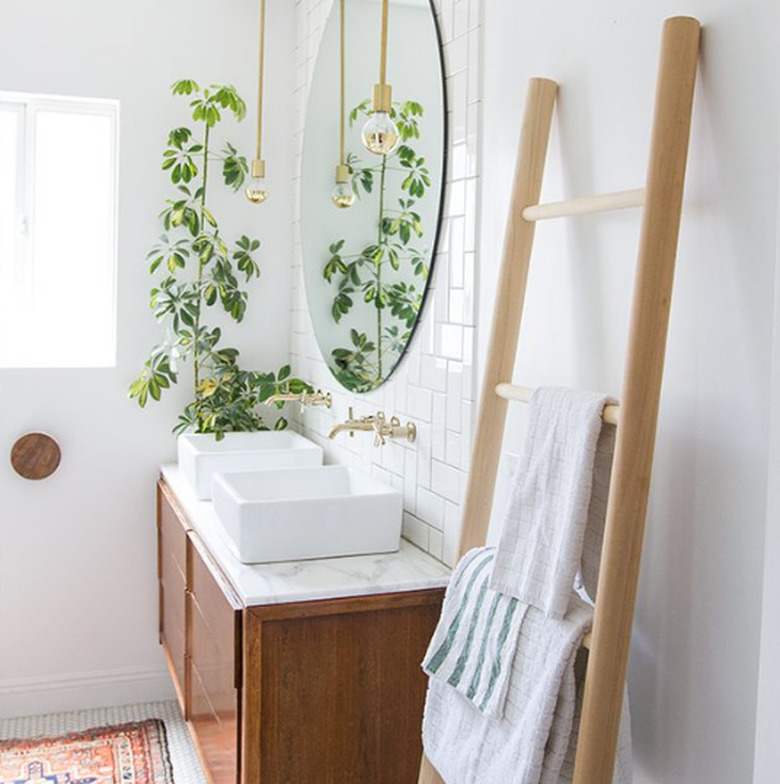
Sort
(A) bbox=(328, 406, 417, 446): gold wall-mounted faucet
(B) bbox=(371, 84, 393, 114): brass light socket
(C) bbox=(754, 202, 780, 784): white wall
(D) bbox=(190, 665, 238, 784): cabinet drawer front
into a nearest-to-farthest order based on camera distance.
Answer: (C) bbox=(754, 202, 780, 784): white wall → (B) bbox=(371, 84, 393, 114): brass light socket → (D) bbox=(190, 665, 238, 784): cabinet drawer front → (A) bbox=(328, 406, 417, 446): gold wall-mounted faucet

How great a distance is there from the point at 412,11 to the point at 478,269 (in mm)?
664

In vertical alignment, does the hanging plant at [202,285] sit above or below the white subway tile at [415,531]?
above

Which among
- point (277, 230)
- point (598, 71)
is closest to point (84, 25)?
point (277, 230)

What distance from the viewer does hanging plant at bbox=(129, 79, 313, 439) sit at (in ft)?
10.1

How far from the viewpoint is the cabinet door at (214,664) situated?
1.94 m

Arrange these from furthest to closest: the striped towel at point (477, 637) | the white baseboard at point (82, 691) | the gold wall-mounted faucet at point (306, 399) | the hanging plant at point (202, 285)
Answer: the white baseboard at point (82, 691) → the hanging plant at point (202, 285) → the gold wall-mounted faucet at point (306, 399) → the striped towel at point (477, 637)

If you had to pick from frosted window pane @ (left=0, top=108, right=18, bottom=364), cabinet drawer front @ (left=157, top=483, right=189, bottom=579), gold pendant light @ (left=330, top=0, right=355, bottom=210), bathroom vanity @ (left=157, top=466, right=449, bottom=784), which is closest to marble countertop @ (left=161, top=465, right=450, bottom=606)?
bathroom vanity @ (left=157, top=466, right=449, bottom=784)

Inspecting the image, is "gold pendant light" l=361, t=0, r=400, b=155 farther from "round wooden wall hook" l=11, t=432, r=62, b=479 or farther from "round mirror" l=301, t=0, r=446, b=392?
"round wooden wall hook" l=11, t=432, r=62, b=479

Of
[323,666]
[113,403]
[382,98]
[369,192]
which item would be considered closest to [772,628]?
[323,666]

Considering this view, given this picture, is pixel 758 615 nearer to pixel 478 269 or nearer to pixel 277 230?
pixel 478 269

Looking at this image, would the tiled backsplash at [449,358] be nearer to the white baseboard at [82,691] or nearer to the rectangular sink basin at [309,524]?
the rectangular sink basin at [309,524]

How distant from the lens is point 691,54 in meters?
1.26

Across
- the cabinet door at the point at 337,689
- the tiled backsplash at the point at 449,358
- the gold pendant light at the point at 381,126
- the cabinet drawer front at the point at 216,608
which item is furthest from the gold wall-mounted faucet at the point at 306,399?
the gold pendant light at the point at 381,126

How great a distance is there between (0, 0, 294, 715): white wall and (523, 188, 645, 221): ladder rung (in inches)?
74.9
